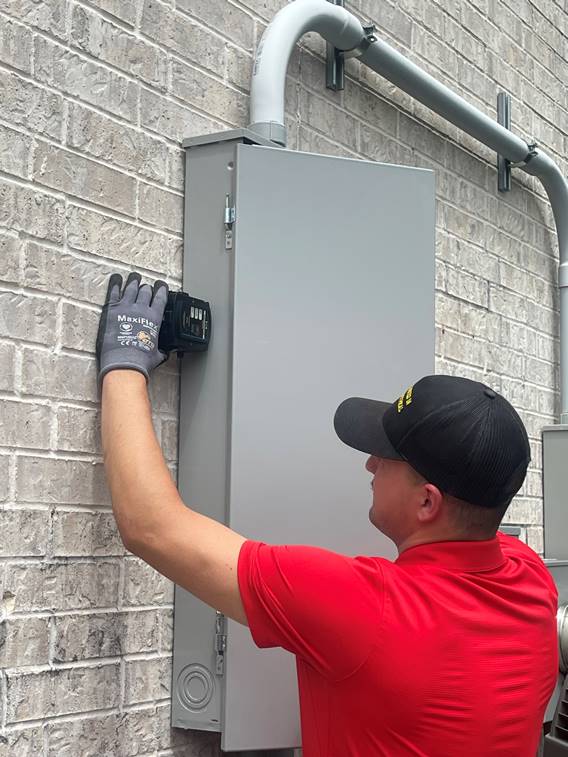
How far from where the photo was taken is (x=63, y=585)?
216 cm

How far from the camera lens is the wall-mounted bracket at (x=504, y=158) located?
386 cm

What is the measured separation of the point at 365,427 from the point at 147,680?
0.73 metres

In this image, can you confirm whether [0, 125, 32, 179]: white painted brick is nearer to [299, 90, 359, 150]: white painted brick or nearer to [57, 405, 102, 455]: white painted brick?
[57, 405, 102, 455]: white painted brick

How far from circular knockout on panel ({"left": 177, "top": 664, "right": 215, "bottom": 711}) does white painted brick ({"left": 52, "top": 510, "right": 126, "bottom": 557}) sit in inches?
12.0

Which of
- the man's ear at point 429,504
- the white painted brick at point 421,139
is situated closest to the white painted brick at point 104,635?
the man's ear at point 429,504

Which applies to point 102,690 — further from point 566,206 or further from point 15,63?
point 566,206

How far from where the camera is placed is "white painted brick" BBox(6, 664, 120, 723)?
6.72ft

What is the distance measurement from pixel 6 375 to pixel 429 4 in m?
2.13

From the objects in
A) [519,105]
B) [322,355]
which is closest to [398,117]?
[519,105]

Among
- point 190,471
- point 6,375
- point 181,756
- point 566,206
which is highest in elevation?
point 566,206

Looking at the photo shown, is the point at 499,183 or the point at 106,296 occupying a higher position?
the point at 499,183

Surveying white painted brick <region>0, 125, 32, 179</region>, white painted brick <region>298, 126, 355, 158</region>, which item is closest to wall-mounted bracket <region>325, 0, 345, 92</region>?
white painted brick <region>298, 126, 355, 158</region>

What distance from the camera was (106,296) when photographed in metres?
2.29

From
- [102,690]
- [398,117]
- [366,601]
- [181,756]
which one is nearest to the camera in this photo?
[366,601]
